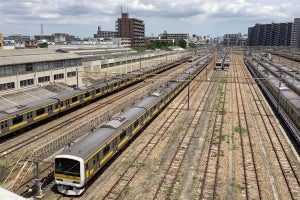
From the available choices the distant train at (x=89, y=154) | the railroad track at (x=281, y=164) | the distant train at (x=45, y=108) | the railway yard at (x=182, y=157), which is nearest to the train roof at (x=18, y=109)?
the distant train at (x=45, y=108)

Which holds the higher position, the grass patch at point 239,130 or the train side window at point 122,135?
the train side window at point 122,135

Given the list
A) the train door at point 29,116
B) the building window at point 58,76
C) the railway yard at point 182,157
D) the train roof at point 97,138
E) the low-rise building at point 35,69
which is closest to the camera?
the train roof at point 97,138

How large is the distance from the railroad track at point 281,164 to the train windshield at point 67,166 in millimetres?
14492

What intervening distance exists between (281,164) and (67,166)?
62.0ft

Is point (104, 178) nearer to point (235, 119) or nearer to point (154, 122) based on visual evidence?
point (154, 122)

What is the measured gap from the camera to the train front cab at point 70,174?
62.8ft

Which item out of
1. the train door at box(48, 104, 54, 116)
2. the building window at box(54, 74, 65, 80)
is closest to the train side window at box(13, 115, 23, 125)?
the train door at box(48, 104, 54, 116)

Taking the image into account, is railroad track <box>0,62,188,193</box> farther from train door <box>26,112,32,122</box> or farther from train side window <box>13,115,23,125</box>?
train side window <box>13,115,23,125</box>

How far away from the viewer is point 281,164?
25.6 m

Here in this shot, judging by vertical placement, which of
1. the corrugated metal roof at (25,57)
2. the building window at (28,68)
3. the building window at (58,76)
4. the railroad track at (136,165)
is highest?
the corrugated metal roof at (25,57)

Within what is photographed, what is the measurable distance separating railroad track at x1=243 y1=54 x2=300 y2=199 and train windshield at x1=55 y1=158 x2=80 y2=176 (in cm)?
1449

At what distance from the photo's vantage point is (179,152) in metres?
28.3

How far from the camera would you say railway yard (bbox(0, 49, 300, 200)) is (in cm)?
2120

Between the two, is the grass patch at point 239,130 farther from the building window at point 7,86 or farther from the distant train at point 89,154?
the building window at point 7,86
